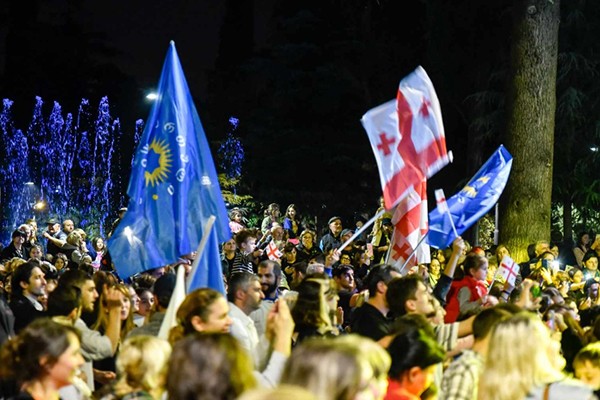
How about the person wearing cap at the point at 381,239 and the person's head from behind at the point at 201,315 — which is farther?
the person wearing cap at the point at 381,239

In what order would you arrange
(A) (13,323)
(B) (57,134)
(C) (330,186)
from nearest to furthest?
(A) (13,323) → (C) (330,186) → (B) (57,134)

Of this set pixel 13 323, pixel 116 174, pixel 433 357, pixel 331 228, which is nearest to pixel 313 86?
pixel 331 228

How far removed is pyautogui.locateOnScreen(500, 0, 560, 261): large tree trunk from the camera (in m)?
18.5

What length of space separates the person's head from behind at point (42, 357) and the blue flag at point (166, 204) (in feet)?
13.6

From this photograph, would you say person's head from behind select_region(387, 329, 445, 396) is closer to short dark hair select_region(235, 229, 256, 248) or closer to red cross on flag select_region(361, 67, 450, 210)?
red cross on flag select_region(361, 67, 450, 210)

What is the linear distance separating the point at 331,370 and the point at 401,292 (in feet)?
13.9

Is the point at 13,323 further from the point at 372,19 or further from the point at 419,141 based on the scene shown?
the point at 372,19

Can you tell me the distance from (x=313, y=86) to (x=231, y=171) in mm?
13807

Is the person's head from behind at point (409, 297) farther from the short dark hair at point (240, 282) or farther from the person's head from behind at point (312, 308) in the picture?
the short dark hair at point (240, 282)

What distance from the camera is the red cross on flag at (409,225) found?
41.9 feet

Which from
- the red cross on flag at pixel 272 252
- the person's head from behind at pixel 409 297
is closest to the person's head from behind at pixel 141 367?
the person's head from behind at pixel 409 297

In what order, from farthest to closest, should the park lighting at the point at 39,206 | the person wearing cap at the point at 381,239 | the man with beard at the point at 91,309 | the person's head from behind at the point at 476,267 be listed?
the park lighting at the point at 39,206
the person wearing cap at the point at 381,239
the person's head from behind at the point at 476,267
the man with beard at the point at 91,309

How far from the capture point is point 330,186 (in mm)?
34062

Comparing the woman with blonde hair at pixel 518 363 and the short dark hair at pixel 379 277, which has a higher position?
the short dark hair at pixel 379 277
